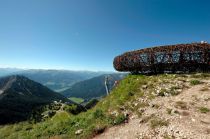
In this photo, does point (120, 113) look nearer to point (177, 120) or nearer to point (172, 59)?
point (177, 120)

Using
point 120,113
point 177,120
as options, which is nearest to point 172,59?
point 120,113

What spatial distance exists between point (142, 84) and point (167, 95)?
9.92 feet

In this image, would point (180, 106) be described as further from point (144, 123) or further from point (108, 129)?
point (108, 129)

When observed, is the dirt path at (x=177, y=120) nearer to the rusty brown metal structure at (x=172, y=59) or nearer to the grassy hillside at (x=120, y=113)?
the grassy hillside at (x=120, y=113)

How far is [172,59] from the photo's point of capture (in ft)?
53.5

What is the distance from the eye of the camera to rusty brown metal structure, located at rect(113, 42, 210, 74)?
15047mm

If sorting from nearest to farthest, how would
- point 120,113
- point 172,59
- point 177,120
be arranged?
point 177,120, point 120,113, point 172,59

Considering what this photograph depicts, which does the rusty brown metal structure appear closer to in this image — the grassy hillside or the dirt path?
the grassy hillside

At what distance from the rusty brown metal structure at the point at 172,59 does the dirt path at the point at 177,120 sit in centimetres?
322

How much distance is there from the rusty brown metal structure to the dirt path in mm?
3219

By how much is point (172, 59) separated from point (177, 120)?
8148 mm

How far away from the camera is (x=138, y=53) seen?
18.3m

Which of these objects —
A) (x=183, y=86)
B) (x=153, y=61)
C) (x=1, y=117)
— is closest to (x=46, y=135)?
(x=183, y=86)

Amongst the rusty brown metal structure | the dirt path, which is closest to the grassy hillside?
the dirt path
